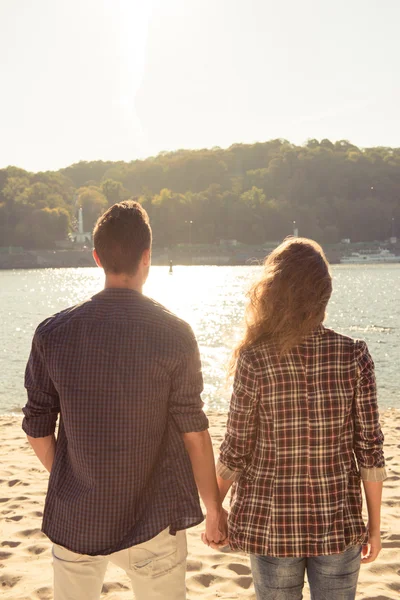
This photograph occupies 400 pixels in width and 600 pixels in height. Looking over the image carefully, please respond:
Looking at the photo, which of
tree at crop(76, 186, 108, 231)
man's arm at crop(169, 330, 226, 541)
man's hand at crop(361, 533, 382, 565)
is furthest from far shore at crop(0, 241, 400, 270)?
man's arm at crop(169, 330, 226, 541)

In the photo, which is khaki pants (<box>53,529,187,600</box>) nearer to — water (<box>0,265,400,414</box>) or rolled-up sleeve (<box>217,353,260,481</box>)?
rolled-up sleeve (<box>217,353,260,481</box>)

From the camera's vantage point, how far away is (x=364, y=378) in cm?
221

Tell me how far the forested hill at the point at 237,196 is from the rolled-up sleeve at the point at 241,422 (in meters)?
119

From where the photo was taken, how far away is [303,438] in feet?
7.18

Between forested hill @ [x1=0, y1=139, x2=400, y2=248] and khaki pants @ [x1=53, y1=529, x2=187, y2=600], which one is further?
forested hill @ [x1=0, y1=139, x2=400, y2=248]

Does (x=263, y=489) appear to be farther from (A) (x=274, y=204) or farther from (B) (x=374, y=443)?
(A) (x=274, y=204)

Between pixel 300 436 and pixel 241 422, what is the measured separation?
0.60 ft

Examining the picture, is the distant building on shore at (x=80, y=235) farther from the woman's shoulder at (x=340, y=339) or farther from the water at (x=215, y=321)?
the woman's shoulder at (x=340, y=339)

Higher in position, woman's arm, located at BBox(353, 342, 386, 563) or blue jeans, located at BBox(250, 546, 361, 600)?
woman's arm, located at BBox(353, 342, 386, 563)

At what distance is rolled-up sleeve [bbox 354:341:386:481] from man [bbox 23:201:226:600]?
0.46 m

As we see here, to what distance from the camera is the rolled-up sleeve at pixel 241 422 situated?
7.22 ft

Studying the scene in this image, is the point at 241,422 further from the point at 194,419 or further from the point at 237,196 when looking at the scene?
the point at 237,196

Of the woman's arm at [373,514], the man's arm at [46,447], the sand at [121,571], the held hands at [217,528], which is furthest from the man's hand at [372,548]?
the sand at [121,571]

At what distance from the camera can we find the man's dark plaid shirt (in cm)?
212
